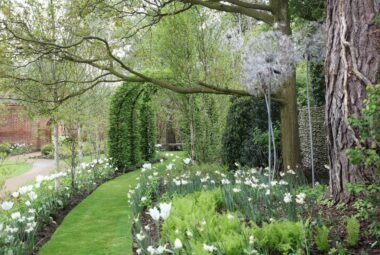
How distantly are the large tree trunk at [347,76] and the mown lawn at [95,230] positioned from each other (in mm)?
2533

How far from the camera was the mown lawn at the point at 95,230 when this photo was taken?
509 cm

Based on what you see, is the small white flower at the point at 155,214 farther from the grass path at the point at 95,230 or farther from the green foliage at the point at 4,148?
the green foliage at the point at 4,148

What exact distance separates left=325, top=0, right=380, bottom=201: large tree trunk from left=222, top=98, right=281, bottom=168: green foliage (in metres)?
3.52

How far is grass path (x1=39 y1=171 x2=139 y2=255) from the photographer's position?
16.7ft

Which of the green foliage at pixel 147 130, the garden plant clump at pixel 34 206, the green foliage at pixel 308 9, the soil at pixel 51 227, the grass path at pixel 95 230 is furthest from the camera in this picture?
the green foliage at pixel 147 130

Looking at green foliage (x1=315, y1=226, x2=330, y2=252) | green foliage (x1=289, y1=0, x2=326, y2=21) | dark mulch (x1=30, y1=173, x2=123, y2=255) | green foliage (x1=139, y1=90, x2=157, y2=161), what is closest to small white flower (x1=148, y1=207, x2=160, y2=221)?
green foliage (x1=315, y1=226, x2=330, y2=252)

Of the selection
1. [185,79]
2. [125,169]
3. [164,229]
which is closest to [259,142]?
[185,79]

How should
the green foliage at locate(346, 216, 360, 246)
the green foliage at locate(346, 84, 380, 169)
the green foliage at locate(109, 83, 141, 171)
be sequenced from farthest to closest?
the green foliage at locate(109, 83, 141, 171) < the green foliage at locate(346, 216, 360, 246) < the green foliage at locate(346, 84, 380, 169)

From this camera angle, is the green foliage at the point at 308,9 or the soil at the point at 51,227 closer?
the soil at the point at 51,227

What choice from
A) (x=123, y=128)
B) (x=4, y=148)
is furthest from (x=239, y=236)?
(x=123, y=128)

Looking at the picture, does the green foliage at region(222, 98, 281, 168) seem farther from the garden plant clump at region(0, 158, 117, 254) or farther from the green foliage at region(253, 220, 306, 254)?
the green foliage at region(253, 220, 306, 254)

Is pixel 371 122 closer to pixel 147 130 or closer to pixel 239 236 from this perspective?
pixel 239 236

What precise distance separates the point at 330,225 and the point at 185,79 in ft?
22.7

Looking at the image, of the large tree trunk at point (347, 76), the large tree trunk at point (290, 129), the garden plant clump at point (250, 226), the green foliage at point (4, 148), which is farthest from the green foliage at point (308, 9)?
the green foliage at point (4, 148)
